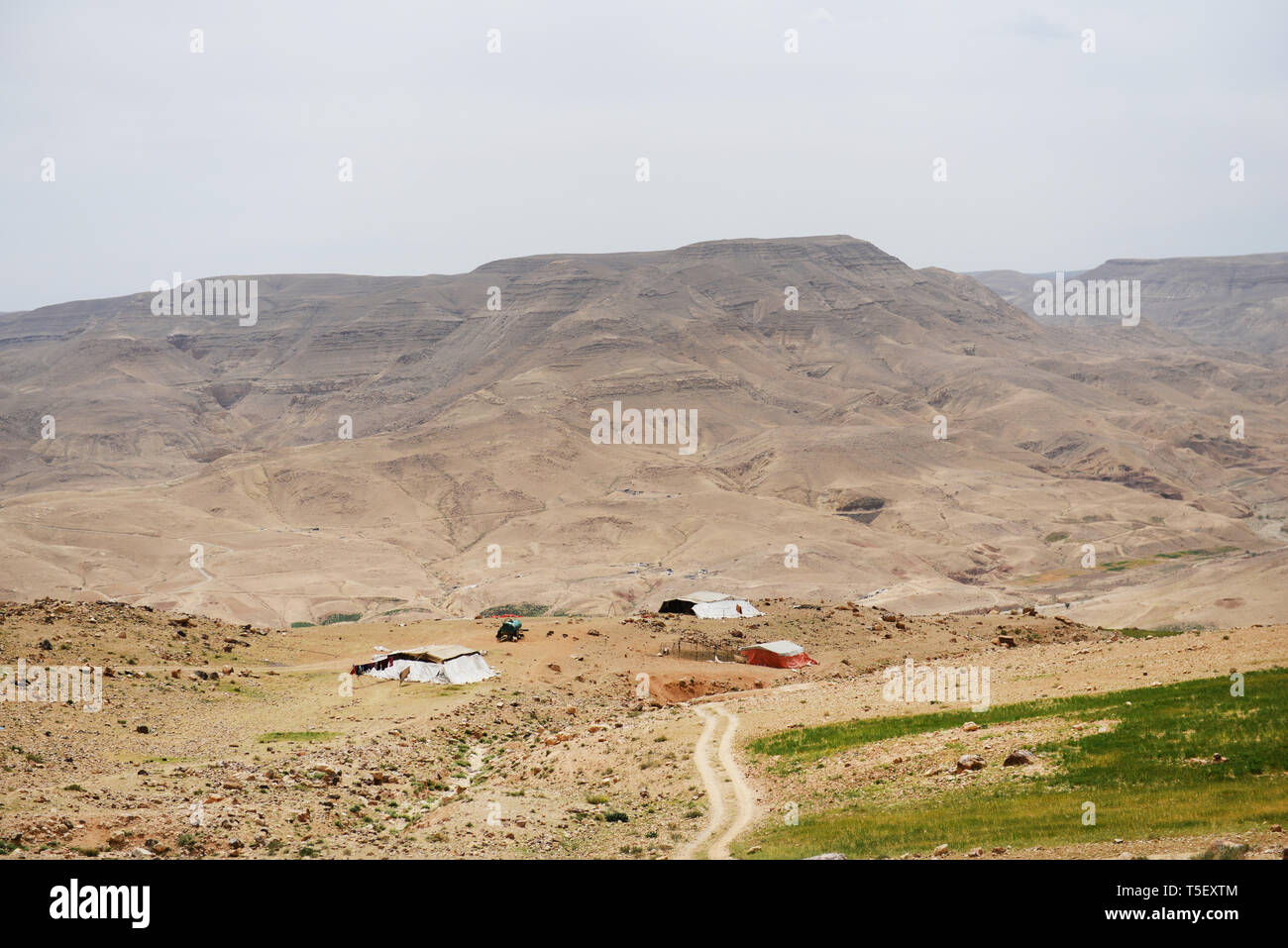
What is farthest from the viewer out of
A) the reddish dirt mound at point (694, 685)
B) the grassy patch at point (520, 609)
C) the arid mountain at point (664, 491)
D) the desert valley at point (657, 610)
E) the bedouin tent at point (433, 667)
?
the arid mountain at point (664, 491)

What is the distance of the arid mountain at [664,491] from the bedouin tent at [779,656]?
34.3m

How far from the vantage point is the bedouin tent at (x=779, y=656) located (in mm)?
40938

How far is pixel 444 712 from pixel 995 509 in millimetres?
105396

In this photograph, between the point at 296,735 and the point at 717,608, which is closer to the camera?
the point at 296,735

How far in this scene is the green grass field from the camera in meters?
13.6

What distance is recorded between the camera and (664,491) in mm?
127688

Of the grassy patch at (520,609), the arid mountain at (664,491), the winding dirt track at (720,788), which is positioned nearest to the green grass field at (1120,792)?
the winding dirt track at (720,788)

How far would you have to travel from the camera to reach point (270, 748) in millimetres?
24906

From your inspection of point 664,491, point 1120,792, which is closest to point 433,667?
point 1120,792

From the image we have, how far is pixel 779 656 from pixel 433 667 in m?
13.0

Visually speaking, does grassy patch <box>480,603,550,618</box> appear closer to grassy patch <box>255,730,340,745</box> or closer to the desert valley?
the desert valley

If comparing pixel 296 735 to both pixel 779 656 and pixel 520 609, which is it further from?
pixel 520 609

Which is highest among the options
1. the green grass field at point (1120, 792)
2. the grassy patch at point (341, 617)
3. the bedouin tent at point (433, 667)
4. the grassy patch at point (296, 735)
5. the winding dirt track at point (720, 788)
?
the green grass field at point (1120, 792)

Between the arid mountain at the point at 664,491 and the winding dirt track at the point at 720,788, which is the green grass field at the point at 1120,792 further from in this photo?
the arid mountain at the point at 664,491
